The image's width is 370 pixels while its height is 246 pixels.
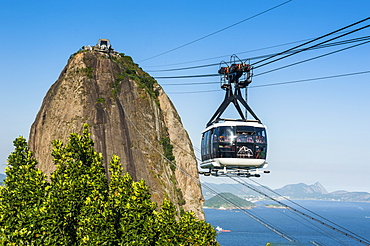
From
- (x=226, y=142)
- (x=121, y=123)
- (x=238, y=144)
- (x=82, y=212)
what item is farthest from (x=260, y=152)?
(x=121, y=123)

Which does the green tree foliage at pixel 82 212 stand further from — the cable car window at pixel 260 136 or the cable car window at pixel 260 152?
the cable car window at pixel 260 136

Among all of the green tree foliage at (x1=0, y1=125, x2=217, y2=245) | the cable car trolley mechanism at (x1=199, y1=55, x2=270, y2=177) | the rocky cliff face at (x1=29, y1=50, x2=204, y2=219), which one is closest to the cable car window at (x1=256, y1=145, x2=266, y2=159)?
the cable car trolley mechanism at (x1=199, y1=55, x2=270, y2=177)

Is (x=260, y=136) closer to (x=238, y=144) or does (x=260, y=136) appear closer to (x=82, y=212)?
(x=238, y=144)

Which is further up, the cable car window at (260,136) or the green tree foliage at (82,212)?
the cable car window at (260,136)

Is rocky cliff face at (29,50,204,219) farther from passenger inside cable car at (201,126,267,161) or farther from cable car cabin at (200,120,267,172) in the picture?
passenger inside cable car at (201,126,267,161)

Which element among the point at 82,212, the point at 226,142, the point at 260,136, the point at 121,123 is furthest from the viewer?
the point at 121,123

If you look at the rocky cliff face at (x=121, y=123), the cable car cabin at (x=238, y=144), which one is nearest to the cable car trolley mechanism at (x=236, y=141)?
the cable car cabin at (x=238, y=144)

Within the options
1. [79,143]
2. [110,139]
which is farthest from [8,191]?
[110,139]
